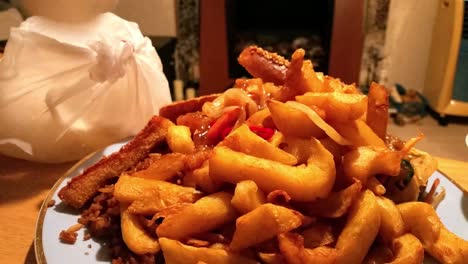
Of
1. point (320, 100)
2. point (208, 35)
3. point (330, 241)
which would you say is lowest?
point (208, 35)

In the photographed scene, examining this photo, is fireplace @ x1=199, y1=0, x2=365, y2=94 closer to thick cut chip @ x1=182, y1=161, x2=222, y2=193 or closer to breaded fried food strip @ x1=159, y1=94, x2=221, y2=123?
breaded fried food strip @ x1=159, y1=94, x2=221, y2=123

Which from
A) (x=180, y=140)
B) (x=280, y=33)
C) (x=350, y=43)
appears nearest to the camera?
(x=180, y=140)

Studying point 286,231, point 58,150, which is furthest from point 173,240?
point 58,150

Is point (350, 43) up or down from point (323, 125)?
down

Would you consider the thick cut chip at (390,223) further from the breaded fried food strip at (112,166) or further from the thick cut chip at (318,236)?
the breaded fried food strip at (112,166)

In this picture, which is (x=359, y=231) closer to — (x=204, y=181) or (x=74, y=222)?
(x=204, y=181)

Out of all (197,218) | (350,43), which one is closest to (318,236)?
(197,218)

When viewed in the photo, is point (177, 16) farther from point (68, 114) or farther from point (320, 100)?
point (320, 100)
